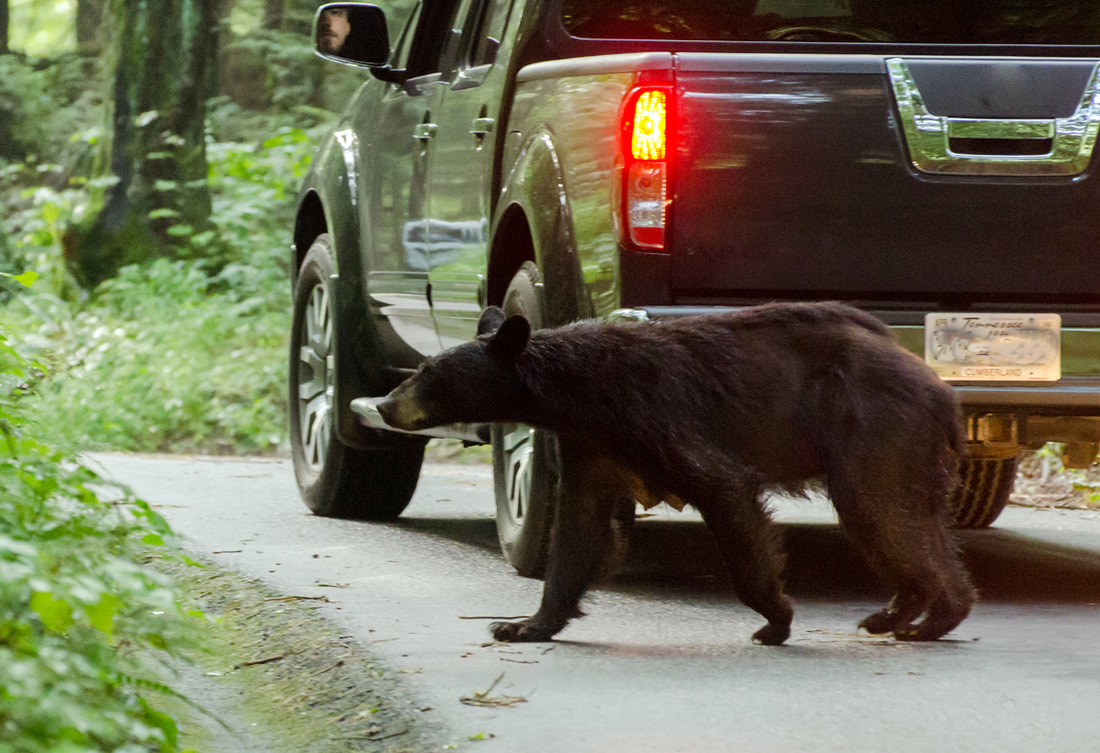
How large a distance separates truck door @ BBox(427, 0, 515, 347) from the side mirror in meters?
0.34

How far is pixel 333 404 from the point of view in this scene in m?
7.80

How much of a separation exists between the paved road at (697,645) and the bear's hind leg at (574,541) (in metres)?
0.09

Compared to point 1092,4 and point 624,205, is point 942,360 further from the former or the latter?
point 1092,4

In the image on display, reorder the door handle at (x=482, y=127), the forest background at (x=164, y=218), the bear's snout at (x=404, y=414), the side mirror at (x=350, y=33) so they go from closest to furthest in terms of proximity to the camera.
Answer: the bear's snout at (x=404, y=414), the door handle at (x=482, y=127), the side mirror at (x=350, y=33), the forest background at (x=164, y=218)

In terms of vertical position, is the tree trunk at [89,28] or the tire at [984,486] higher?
the tree trunk at [89,28]

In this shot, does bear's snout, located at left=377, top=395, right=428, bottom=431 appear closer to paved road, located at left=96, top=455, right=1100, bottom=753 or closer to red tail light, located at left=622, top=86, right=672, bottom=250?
A: paved road, located at left=96, top=455, right=1100, bottom=753

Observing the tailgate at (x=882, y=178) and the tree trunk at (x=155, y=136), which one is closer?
the tailgate at (x=882, y=178)

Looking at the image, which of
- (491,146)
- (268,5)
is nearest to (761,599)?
(491,146)

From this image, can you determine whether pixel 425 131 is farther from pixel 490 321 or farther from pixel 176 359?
pixel 176 359

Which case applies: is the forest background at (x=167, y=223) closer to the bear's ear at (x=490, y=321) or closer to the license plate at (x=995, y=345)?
the bear's ear at (x=490, y=321)

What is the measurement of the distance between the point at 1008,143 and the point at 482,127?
203 centimetres

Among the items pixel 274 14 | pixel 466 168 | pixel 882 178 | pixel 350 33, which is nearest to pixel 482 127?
pixel 466 168

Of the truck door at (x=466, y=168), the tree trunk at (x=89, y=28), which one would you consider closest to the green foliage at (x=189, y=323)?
the truck door at (x=466, y=168)

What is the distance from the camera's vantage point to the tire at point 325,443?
26.4 ft
